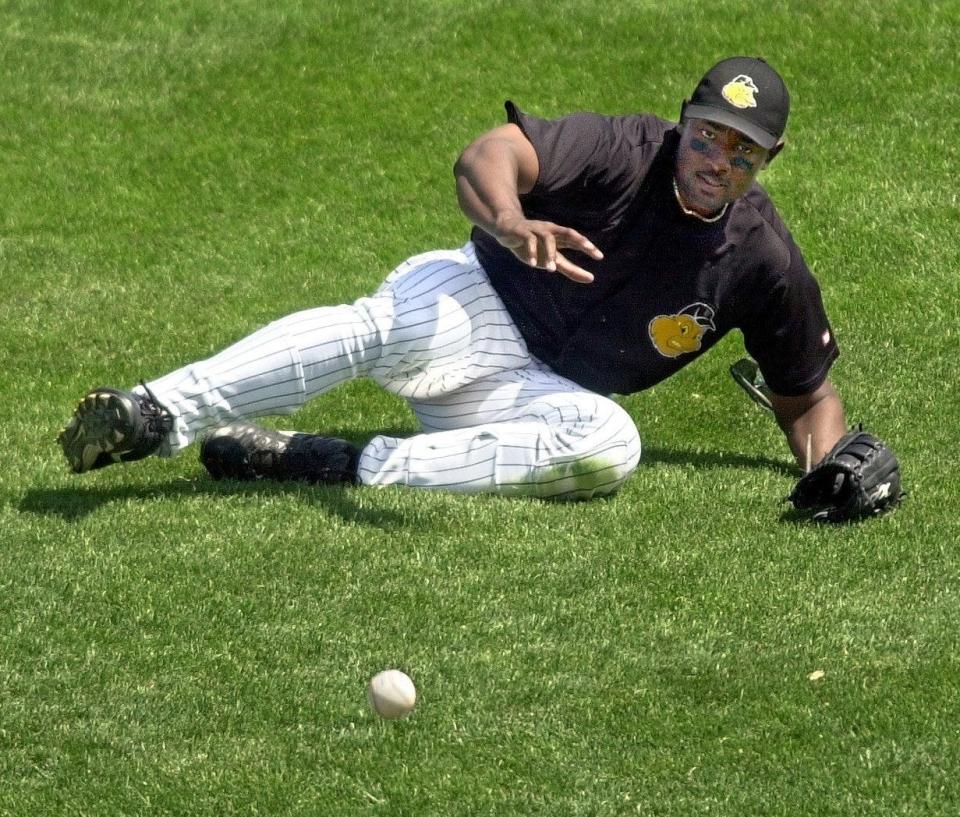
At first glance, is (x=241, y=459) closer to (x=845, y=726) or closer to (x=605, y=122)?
(x=605, y=122)

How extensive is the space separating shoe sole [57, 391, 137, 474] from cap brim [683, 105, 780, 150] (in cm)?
202

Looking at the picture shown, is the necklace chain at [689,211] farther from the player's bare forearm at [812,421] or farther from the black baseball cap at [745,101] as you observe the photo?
the player's bare forearm at [812,421]

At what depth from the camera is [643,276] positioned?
18.5 feet

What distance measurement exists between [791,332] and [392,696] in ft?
8.12

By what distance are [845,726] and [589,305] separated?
84.7 inches

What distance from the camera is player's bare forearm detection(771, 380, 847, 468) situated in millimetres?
5949

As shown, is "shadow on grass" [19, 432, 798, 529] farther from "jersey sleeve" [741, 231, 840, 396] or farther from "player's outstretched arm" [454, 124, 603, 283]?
"player's outstretched arm" [454, 124, 603, 283]

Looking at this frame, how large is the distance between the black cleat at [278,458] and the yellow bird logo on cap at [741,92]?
1.73 m

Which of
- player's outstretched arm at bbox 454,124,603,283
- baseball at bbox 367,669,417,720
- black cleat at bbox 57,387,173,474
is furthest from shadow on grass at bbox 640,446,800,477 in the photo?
baseball at bbox 367,669,417,720

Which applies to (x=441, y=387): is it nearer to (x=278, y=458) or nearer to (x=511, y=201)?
(x=278, y=458)

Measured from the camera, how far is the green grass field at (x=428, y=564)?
12.4ft

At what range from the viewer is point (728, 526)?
209 inches

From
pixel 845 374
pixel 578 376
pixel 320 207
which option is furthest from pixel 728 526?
pixel 320 207

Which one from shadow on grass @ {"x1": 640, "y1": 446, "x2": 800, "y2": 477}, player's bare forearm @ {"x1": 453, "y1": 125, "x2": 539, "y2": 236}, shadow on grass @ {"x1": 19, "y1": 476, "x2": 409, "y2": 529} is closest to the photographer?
player's bare forearm @ {"x1": 453, "y1": 125, "x2": 539, "y2": 236}
